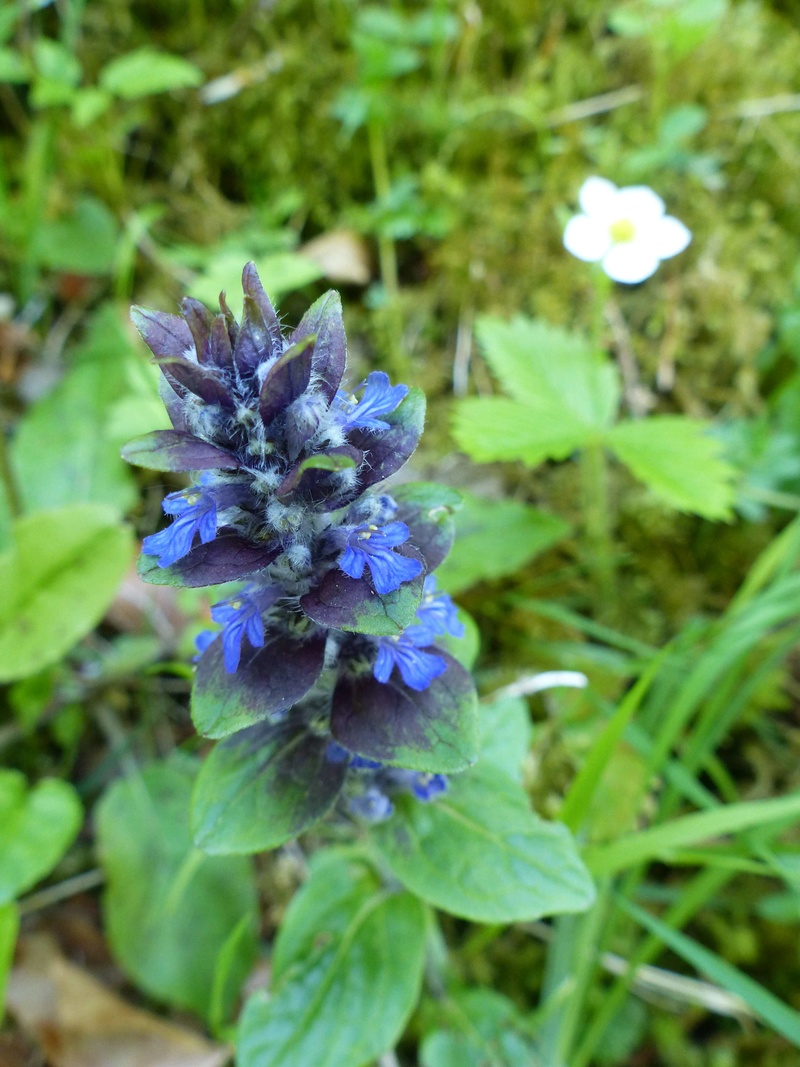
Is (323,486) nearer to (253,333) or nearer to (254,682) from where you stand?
(253,333)

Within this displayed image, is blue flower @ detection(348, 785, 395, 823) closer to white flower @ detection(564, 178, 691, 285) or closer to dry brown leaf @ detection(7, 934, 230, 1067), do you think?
dry brown leaf @ detection(7, 934, 230, 1067)

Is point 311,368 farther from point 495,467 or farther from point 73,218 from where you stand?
point 73,218

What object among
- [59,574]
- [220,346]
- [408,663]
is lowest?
[59,574]

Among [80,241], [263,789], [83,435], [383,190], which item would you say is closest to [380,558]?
[263,789]

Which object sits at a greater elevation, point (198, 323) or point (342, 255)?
point (198, 323)

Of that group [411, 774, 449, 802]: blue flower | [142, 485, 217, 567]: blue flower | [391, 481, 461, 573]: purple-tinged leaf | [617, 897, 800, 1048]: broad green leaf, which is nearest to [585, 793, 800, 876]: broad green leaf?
[617, 897, 800, 1048]: broad green leaf

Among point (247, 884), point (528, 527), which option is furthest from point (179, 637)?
point (528, 527)
